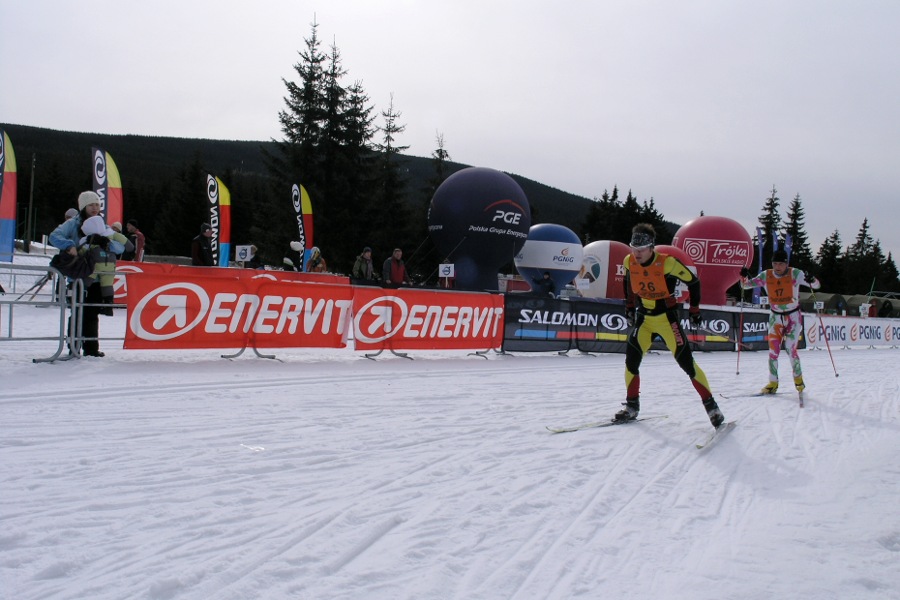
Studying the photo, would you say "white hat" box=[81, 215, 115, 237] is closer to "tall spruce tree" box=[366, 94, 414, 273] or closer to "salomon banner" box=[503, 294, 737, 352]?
"salomon banner" box=[503, 294, 737, 352]

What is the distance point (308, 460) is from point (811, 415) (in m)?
5.85

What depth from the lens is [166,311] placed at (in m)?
8.40

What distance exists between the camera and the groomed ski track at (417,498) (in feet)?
9.09

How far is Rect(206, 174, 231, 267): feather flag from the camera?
1961cm

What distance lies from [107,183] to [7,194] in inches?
117

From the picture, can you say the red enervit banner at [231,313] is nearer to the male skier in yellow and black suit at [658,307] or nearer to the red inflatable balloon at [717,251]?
the male skier in yellow and black suit at [658,307]

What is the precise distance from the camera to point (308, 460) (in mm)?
4457

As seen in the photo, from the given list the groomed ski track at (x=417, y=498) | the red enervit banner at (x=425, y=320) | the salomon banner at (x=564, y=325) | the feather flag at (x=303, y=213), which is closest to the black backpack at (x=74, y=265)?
the groomed ski track at (x=417, y=498)

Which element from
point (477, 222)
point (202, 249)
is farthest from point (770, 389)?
point (477, 222)

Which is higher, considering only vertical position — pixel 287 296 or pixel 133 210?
pixel 133 210

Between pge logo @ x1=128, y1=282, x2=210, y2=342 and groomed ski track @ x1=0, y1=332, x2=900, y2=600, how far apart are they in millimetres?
1117

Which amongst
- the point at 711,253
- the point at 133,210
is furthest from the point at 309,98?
the point at 133,210

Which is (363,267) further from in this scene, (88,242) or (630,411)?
(630,411)

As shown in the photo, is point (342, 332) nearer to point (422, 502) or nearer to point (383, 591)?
point (422, 502)
